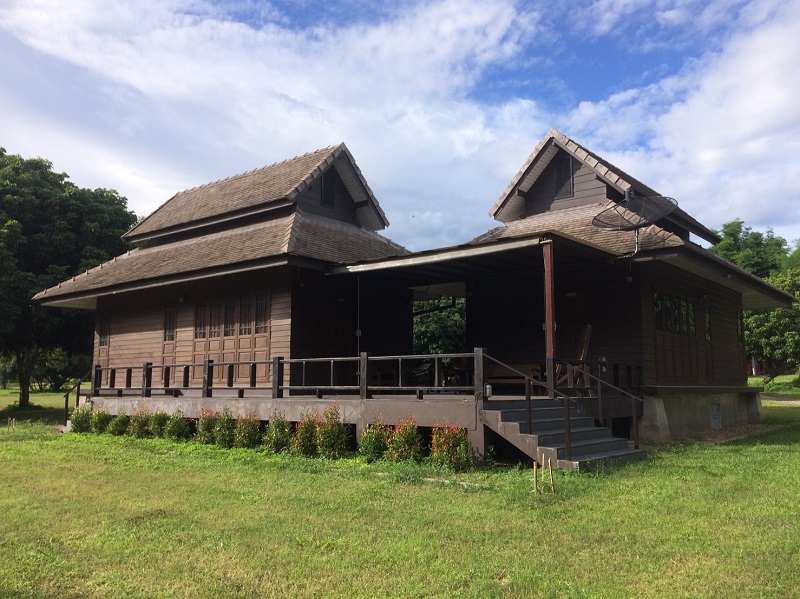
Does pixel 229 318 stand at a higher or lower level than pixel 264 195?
lower

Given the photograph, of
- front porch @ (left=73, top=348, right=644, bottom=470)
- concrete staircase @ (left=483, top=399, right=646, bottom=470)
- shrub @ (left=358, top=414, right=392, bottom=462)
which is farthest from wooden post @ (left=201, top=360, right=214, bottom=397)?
concrete staircase @ (left=483, top=399, right=646, bottom=470)

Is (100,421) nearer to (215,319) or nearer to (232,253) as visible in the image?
(215,319)

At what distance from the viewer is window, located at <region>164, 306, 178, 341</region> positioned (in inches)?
699

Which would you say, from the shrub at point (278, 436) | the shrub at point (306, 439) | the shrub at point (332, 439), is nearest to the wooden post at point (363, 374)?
the shrub at point (332, 439)

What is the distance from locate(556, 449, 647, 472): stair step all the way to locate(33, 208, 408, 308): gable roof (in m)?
7.16

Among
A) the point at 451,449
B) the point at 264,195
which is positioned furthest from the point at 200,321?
the point at 451,449

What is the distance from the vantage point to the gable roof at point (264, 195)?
17.2 metres

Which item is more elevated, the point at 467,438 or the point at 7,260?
the point at 7,260

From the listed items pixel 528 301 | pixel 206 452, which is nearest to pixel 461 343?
pixel 528 301

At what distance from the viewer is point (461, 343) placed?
88.4 feet

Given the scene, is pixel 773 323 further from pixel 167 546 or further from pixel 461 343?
pixel 167 546

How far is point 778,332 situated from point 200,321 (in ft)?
112

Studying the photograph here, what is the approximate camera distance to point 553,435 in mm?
9836

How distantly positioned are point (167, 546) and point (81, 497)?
314cm
